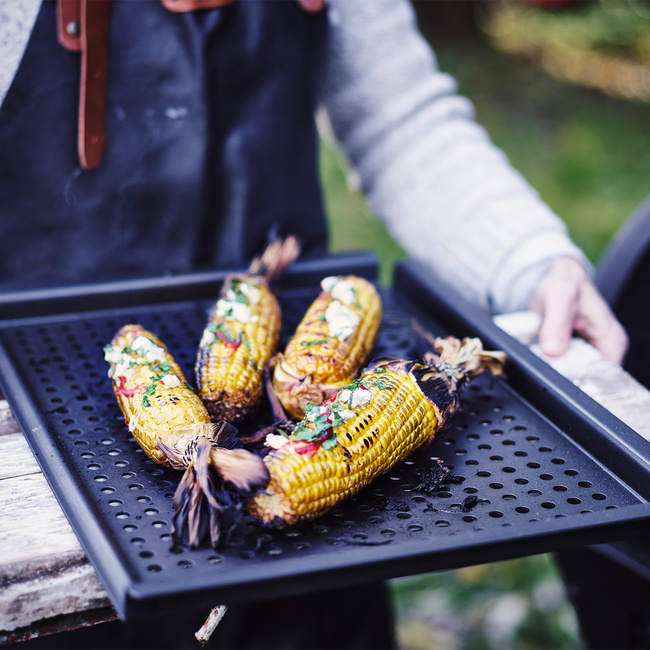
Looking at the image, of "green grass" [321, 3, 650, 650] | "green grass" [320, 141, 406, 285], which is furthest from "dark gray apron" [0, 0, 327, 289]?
"green grass" [320, 141, 406, 285]

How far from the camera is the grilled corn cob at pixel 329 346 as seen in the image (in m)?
1.16

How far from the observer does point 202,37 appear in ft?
4.97

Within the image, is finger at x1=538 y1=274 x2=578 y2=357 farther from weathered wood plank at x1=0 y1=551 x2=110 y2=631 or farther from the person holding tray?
weathered wood plank at x1=0 y1=551 x2=110 y2=631

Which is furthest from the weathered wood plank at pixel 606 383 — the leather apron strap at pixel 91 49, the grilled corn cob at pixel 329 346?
the leather apron strap at pixel 91 49

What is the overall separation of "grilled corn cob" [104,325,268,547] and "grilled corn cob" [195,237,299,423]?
0.15 ft

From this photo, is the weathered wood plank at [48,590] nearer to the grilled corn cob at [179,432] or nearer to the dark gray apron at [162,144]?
the grilled corn cob at [179,432]

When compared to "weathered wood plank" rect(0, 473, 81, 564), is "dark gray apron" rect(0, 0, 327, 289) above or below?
above

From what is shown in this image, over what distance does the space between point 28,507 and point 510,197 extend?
125cm

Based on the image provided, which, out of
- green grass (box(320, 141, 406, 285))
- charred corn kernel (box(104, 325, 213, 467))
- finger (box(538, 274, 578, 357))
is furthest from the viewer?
green grass (box(320, 141, 406, 285))

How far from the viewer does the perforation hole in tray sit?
0.89 metres

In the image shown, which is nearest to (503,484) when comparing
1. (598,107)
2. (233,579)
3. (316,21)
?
(233,579)

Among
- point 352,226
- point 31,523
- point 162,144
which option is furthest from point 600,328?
point 352,226

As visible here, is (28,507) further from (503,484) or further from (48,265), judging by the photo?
(48,265)

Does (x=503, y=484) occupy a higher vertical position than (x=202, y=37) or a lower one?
lower
